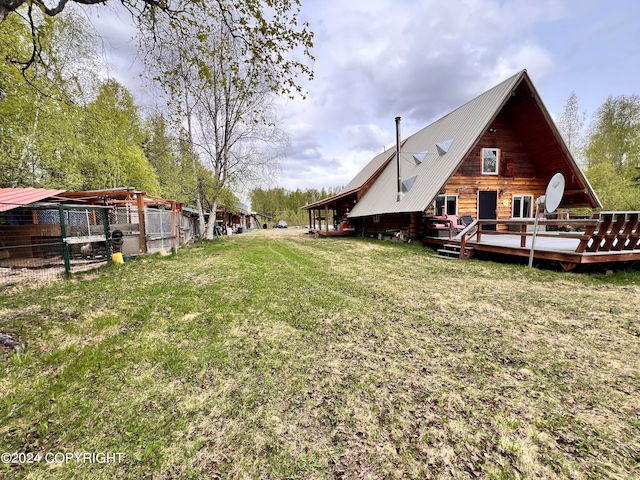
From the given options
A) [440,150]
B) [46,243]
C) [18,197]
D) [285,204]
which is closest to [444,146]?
[440,150]

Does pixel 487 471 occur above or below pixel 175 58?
below

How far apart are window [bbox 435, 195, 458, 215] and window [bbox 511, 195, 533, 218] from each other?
337 cm

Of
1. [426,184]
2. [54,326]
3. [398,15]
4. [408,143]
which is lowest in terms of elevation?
[54,326]

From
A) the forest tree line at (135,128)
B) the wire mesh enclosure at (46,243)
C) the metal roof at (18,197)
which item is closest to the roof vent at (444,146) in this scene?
the forest tree line at (135,128)

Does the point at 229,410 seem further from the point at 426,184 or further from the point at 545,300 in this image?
the point at 426,184

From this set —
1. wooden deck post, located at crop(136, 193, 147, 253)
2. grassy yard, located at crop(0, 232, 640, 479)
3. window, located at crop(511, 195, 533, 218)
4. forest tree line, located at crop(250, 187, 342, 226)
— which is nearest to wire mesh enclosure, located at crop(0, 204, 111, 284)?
wooden deck post, located at crop(136, 193, 147, 253)

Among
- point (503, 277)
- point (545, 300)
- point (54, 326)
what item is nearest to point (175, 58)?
point (54, 326)

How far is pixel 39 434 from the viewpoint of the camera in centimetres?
189

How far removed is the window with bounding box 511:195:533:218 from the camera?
13523 millimetres

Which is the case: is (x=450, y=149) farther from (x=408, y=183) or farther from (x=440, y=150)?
(x=408, y=183)

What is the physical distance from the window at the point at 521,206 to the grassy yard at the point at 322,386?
34.0 ft

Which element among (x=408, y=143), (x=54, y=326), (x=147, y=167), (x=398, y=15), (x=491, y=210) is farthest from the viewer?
(x=408, y=143)

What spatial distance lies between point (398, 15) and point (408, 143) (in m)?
9.95

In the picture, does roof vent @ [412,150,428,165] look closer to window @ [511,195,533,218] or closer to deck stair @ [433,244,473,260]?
window @ [511,195,533,218]
